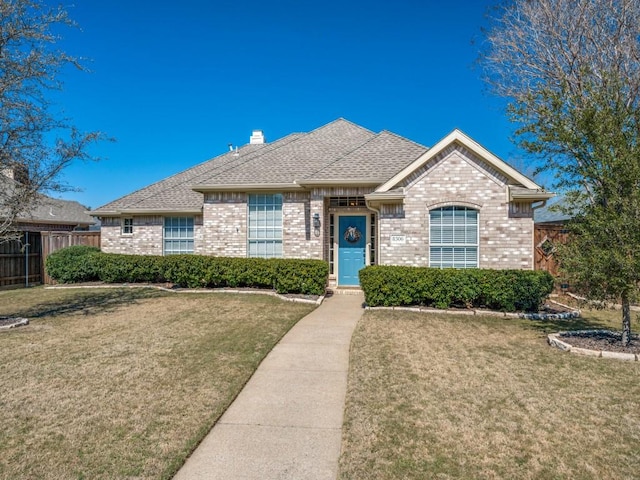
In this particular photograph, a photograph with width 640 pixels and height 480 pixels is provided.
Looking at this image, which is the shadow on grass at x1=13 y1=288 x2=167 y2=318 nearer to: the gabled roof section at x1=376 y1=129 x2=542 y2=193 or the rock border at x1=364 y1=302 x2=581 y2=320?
the rock border at x1=364 y1=302 x2=581 y2=320

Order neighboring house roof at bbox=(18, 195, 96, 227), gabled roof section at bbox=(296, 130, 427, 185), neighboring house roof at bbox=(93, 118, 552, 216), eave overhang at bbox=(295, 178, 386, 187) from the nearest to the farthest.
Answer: neighboring house roof at bbox=(93, 118, 552, 216), eave overhang at bbox=(295, 178, 386, 187), gabled roof section at bbox=(296, 130, 427, 185), neighboring house roof at bbox=(18, 195, 96, 227)

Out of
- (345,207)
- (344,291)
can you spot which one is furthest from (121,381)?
(345,207)

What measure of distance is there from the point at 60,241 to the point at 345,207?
13201 millimetres

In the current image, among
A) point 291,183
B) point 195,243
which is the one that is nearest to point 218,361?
point 291,183

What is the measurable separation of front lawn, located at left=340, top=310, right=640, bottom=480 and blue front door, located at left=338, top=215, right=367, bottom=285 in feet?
21.0

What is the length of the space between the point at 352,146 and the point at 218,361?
12.7m

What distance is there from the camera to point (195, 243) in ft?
52.7

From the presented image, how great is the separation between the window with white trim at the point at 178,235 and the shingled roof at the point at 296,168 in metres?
0.67

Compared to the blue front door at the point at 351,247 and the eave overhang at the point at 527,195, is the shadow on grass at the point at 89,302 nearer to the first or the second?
the blue front door at the point at 351,247

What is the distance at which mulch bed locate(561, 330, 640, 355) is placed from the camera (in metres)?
6.95

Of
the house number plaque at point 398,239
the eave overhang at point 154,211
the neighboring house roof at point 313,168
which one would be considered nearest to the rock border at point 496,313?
the house number plaque at point 398,239

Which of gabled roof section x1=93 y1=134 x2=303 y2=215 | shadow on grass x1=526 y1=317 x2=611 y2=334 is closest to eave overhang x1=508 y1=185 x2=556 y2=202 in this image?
shadow on grass x1=526 y1=317 x2=611 y2=334

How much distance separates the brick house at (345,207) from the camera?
1139 centimetres

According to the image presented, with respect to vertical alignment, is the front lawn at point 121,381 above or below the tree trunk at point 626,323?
below
